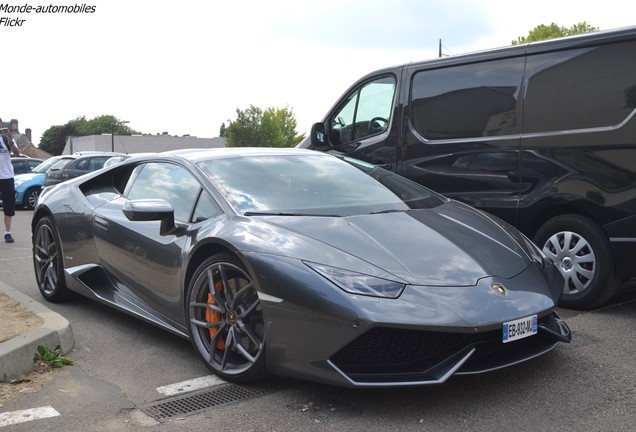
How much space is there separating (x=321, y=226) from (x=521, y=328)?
1.11m

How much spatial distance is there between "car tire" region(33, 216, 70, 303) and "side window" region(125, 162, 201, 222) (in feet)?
3.26

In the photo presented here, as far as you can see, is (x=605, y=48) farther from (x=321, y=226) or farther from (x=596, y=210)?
(x=321, y=226)

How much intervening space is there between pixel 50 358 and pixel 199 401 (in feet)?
3.66

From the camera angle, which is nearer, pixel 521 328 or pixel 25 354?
pixel 521 328

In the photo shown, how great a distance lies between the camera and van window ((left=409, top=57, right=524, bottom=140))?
5.67m

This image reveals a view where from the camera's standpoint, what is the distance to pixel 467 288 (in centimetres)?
334

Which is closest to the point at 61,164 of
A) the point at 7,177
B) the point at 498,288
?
the point at 7,177

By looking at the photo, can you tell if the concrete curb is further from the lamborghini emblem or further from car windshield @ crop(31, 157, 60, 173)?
car windshield @ crop(31, 157, 60, 173)

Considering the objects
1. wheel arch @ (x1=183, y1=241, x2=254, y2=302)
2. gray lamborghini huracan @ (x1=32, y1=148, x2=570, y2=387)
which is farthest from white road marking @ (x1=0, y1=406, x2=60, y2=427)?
wheel arch @ (x1=183, y1=241, x2=254, y2=302)

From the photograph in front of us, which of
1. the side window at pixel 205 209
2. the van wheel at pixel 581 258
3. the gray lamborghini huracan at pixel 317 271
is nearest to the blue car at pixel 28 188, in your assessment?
the gray lamborghini huracan at pixel 317 271

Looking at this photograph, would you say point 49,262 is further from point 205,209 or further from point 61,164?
point 61,164

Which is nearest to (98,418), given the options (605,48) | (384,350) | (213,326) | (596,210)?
(213,326)

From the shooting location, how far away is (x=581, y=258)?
17.1 ft

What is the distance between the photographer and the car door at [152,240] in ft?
13.6
